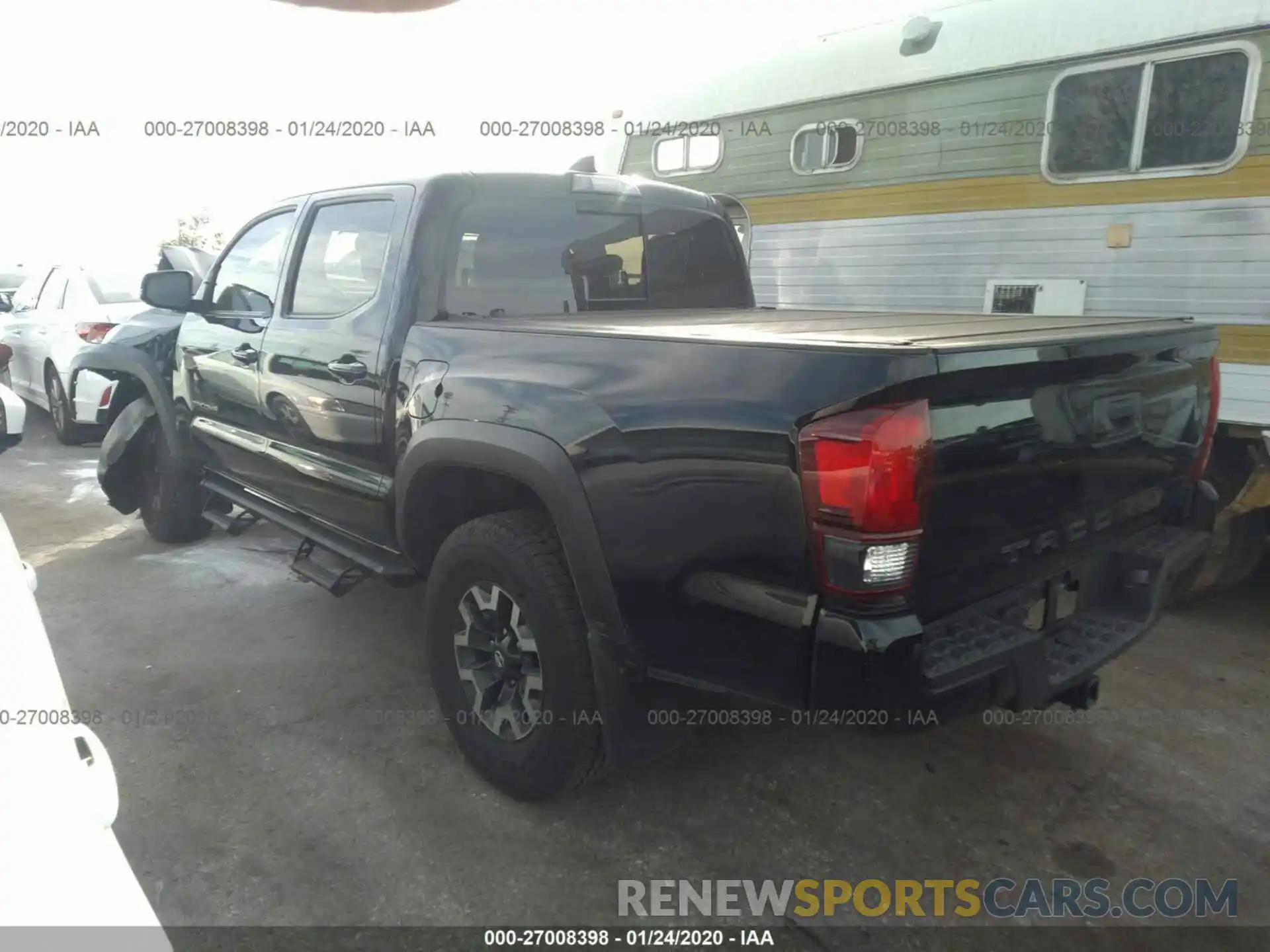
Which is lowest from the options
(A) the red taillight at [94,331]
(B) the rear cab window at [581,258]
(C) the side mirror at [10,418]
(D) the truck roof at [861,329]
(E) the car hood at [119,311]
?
(A) the red taillight at [94,331]

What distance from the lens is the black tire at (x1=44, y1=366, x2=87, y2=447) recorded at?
8477 mm

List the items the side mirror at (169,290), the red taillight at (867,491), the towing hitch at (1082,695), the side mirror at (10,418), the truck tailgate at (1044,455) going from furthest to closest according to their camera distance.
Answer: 1. the side mirror at (169,290)
2. the side mirror at (10,418)
3. the towing hitch at (1082,695)
4. the truck tailgate at (1044,455)
5. the red taillight at (867,491)

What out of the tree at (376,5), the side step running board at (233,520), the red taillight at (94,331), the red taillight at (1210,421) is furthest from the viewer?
the red taillight at (94,331)

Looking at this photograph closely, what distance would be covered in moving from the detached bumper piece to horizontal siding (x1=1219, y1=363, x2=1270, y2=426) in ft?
5.33

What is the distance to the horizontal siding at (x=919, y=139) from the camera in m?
4.83

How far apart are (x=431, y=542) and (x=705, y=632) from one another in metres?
1.34

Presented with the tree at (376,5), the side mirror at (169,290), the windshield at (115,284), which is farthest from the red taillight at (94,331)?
the tree at (376,5)

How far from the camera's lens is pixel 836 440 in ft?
6.05

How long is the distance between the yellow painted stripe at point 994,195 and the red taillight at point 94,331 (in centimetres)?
583

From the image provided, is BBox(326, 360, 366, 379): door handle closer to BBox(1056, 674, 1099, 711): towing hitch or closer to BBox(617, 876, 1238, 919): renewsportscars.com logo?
BBox(617, 876, 1238, 919): renewsportscars.com logo

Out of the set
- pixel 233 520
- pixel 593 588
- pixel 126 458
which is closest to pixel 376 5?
pixel 593 588

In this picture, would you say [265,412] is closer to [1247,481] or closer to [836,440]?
[836,440]

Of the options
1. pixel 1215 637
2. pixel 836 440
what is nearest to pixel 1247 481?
pixel 1215 637

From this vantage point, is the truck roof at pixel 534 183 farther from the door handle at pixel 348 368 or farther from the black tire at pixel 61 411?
the black tire at pixel 61 411
